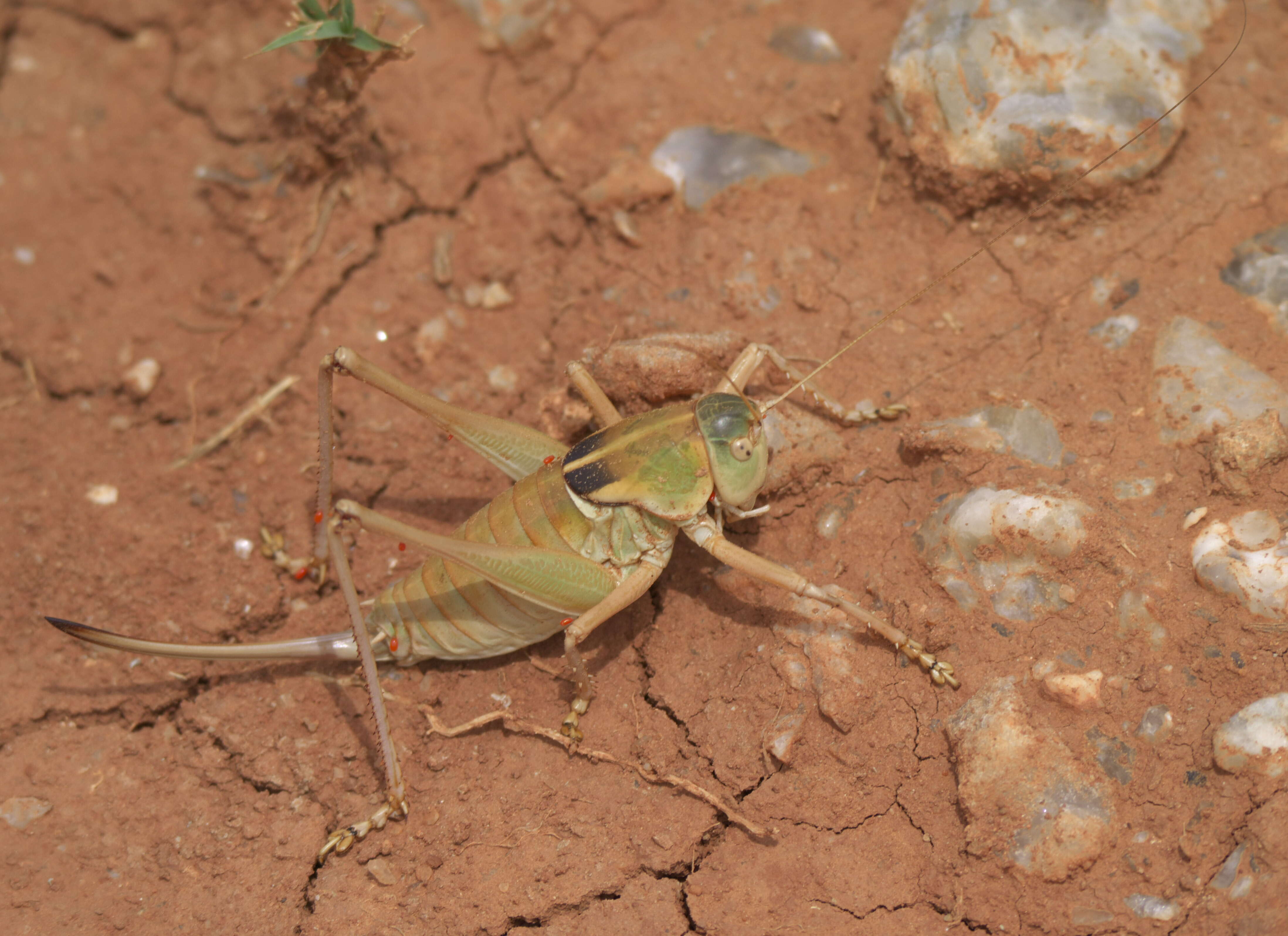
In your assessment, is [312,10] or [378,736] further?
[312,10]

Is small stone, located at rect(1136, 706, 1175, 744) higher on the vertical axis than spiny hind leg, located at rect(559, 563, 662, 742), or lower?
higher

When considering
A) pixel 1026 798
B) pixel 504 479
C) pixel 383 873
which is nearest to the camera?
pixel 1026 798

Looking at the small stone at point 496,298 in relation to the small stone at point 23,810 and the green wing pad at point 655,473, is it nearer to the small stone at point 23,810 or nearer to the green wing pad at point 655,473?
the green wing pad at point 655,473

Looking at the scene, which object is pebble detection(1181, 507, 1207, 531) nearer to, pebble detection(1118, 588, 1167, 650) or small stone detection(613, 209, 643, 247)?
pebble detection(1118, 588, 1167, 650)

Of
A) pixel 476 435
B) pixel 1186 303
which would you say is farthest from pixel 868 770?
pixel 1186 303

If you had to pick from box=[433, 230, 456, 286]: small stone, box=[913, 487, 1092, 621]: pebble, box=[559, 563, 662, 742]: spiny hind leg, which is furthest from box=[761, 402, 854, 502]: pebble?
box=[433, 230, 456, 286]: small stone

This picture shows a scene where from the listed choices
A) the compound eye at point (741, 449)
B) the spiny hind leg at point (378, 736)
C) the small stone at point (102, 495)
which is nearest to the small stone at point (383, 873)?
the spiny hind leg at point (378, 736)

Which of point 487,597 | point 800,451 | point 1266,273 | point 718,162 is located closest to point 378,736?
point 487,597

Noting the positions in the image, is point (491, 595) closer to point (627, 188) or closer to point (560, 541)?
point (560, 541)
